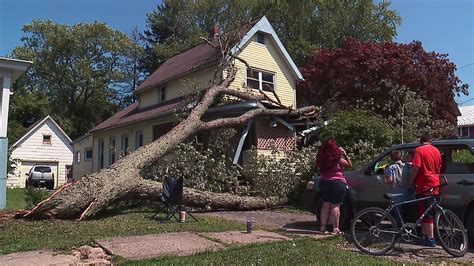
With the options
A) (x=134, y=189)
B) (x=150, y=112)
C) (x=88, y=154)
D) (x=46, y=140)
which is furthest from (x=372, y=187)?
(x=46, y=140)

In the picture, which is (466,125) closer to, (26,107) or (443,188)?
(443,188)

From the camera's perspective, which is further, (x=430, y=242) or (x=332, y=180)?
(x=332, y=180)

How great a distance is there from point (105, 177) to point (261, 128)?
8.31 m

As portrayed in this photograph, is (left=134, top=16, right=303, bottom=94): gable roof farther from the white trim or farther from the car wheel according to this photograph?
the car wheel

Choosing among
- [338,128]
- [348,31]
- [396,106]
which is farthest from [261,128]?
[348,31]

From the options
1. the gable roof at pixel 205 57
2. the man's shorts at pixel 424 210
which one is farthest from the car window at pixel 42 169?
the man's shorts at pixel 424 210

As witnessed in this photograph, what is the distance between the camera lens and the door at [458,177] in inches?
319

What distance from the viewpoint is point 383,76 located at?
24109 mm

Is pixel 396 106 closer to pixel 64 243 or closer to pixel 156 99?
pixel 156 99

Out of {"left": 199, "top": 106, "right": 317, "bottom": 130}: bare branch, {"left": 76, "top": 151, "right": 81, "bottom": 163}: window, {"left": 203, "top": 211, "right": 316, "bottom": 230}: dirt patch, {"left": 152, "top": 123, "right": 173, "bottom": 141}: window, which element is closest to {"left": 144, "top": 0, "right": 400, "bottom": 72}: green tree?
{"left": 76, "top": 151, "right": 81, "bottom": 163}: window

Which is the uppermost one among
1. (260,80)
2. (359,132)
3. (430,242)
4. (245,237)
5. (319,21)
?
(319,21)

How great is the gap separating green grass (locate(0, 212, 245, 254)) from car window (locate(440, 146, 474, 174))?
13.1 ft

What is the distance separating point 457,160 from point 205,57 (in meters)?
16.5

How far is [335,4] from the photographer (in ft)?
131
